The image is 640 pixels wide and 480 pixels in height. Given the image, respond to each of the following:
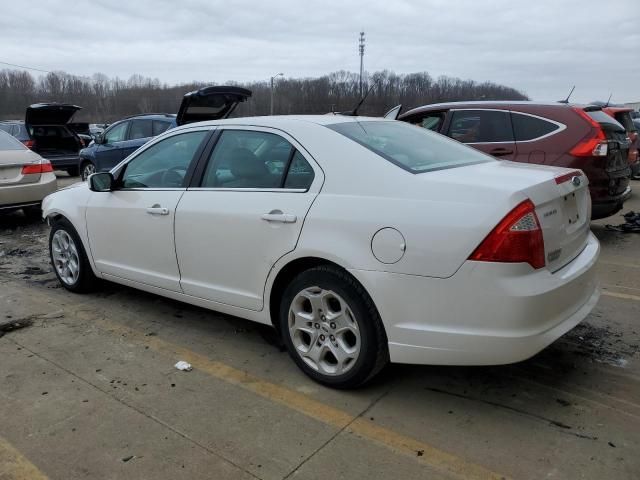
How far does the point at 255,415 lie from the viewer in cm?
288

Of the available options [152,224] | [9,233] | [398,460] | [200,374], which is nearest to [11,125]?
[9,233]

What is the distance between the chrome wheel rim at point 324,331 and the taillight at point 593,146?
166 inches

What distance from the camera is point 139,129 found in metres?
11.8

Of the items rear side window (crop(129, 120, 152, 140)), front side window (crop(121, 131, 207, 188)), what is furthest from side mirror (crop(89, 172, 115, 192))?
rear side window (crop(129, 120, 152, 140))

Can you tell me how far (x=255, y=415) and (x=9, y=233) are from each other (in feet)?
21.8

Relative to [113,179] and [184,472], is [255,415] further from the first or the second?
[113,179]

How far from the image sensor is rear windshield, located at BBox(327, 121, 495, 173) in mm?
3062

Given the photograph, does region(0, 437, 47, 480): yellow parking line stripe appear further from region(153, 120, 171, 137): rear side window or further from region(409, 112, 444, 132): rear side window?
region(153, 120, 171, 137): rear side window

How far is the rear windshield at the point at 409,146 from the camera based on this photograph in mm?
3062

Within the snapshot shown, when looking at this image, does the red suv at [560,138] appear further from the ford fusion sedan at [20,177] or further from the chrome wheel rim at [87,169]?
the chrome wheel rim at [87,169]

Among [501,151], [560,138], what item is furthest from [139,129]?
[560,138]

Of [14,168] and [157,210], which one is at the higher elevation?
[157,210]

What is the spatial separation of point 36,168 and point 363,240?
698 centimetres

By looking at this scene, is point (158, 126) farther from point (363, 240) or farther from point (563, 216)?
point (563, 216)
